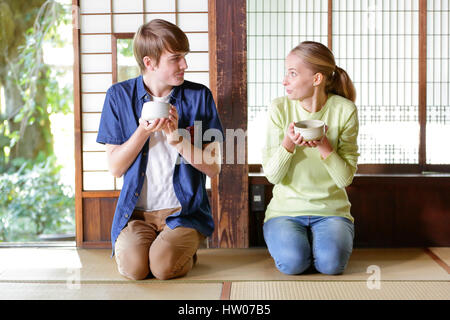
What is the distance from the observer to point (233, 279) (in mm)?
2600

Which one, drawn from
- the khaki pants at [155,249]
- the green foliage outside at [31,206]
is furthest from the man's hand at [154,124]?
the green foliage outside at [31,206]

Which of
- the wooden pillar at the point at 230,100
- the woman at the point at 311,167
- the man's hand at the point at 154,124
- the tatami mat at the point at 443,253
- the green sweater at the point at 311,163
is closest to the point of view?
the man's hand at the point at 154,124

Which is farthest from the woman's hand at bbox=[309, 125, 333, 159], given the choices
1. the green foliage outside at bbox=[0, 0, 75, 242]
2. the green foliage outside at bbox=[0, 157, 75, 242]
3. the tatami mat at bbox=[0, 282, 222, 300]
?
the green foliage outside at bbox=[0, 157, 75, 242]

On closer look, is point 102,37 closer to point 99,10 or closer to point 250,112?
point 99,10

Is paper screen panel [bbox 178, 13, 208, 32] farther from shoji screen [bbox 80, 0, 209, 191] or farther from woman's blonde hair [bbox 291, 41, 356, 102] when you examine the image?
woman's blonde hair [bbox 291, 41, 356, 102]

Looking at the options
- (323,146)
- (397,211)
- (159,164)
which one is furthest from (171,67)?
(397,211)

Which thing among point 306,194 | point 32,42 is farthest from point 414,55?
point 32,42

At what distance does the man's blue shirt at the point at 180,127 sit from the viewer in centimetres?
275

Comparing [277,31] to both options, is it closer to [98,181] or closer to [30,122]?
[98,181]

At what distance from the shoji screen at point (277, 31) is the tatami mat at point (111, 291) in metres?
1.59

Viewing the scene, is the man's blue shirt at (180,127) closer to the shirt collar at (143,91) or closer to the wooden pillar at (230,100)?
the shirt collar at (143,91)

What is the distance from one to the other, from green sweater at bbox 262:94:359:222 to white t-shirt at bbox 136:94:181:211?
0.53 metres

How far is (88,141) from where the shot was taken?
135 inches

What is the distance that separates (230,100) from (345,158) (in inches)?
33.0
